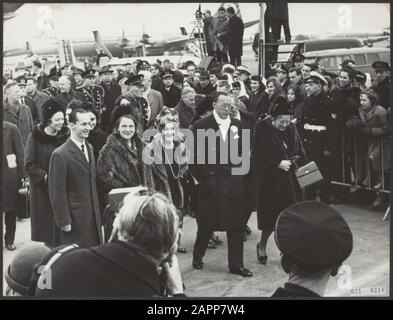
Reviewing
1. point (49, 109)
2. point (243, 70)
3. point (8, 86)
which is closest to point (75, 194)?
point (49, 109)

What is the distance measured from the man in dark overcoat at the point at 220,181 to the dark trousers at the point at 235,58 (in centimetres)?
42

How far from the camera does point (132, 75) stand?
5.84 m

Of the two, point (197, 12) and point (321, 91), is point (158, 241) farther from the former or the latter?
point (321, 91)

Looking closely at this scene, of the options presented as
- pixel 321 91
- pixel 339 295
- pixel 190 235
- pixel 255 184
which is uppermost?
pixel 321 91

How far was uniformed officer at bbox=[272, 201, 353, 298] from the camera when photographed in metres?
2.62

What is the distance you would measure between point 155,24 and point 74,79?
0.93 meters

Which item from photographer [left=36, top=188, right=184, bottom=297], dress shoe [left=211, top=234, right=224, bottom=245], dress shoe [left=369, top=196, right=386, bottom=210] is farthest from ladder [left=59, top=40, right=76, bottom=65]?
photographer [left=36, top=188, right=184, bottom=297]

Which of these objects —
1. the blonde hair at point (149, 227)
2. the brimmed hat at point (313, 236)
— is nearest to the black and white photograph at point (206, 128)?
the blonde hair at point (149, 227)

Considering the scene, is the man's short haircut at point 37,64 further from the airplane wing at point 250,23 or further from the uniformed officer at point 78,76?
the airplane wing at point 250,23

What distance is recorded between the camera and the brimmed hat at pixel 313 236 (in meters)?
2.63

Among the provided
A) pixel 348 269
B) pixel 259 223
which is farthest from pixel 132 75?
pixel 348 269

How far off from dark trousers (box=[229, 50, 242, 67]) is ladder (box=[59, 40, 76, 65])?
1.37 m

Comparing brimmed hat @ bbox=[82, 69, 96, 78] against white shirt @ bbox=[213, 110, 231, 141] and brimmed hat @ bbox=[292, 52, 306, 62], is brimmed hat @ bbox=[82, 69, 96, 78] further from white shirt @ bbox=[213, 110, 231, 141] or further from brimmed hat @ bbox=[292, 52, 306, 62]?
brimmed hat @ bbox=[292, 52, 306, 62]

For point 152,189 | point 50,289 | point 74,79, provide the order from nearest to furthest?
point 50,289, point 152,189, point 74,79
